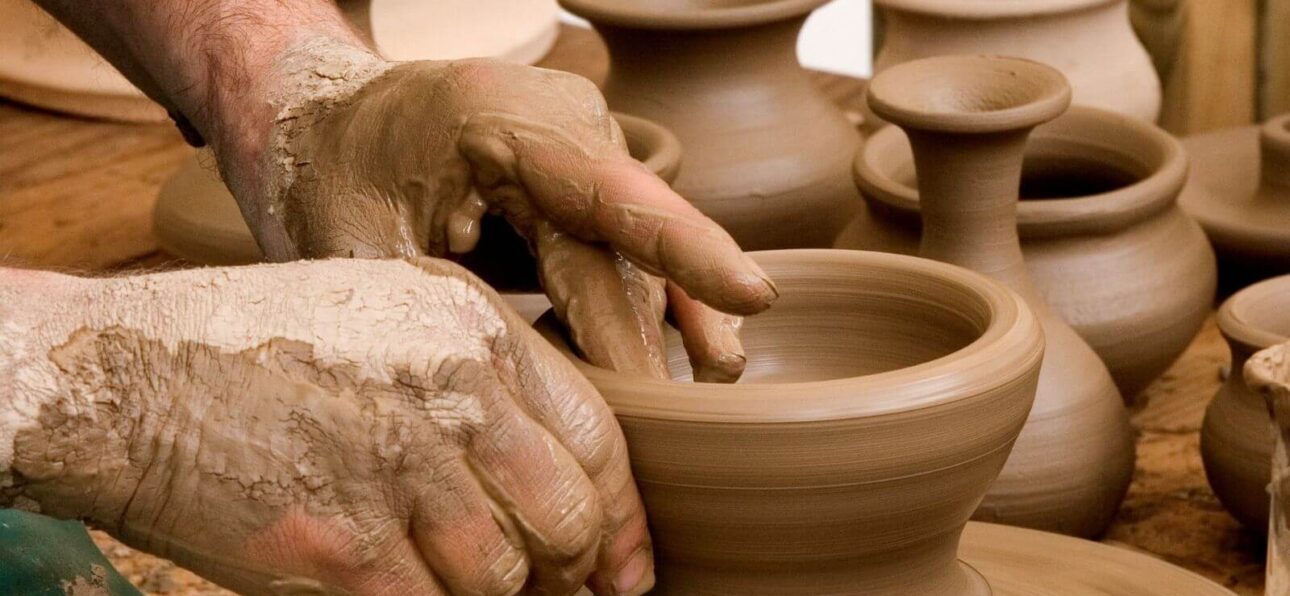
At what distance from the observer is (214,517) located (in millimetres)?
1155

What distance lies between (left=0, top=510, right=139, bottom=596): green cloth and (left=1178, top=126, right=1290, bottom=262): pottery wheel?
74.8 inches

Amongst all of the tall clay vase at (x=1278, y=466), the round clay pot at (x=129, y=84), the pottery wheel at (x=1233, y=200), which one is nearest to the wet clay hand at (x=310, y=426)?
the tall clay vase at (x=1278, y=466)

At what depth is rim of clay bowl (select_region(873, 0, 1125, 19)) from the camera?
9.21 ft

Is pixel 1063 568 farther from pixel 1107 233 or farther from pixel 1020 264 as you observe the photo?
pixel 1107 233

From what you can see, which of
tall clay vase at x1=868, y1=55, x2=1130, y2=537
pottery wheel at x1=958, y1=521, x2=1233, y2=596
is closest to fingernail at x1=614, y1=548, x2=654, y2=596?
pottery wheel at x1=958, y1=521, x2=1233, y2=596

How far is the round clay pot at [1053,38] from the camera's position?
2.82 m

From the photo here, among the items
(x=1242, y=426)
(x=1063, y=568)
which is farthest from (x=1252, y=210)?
(x=1063, y=568)

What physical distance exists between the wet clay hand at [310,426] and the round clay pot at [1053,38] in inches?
70.5

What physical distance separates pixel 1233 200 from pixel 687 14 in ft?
3.51

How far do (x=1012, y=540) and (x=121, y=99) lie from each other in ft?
9.40

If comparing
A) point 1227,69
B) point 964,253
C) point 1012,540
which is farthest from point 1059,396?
point 1227,69

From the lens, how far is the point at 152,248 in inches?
120

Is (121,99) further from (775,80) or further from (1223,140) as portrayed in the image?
(1223,140)

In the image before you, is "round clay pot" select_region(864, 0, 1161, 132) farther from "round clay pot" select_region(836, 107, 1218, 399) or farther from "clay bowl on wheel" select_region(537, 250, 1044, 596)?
"clay bowl on wheel" select_region(537, 250, 1044, 596)
